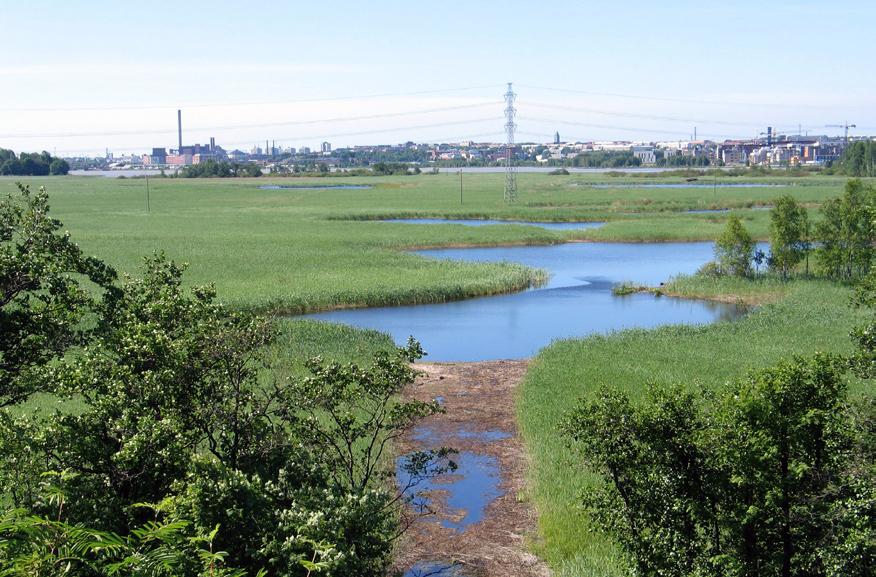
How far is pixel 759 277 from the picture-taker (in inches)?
1694

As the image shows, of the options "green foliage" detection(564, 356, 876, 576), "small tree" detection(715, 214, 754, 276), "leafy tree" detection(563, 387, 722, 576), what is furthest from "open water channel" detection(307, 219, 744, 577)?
"green foliage" detection(564, 356, 876, 576)

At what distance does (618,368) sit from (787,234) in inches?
775

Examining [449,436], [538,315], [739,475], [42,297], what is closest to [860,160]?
[538,315]

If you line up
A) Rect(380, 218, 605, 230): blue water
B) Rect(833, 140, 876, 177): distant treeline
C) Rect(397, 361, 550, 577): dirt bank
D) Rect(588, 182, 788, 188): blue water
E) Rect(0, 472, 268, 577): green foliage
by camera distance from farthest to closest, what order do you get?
1. Rect(833, 140, 876, 177): distant treeline
2. Rect(588, 182, 788, 188): blue water
3. Rect(380, 218, 605, 230): blue water
4. Rect(397, 361, 550, 577): dirt bank
5. Rect(0, 472, 268, 577): green foliage

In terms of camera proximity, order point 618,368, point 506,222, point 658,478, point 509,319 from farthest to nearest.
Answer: point 506,222, point 509,319, point 618,368, point 658,478

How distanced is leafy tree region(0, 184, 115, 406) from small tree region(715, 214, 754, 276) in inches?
1415

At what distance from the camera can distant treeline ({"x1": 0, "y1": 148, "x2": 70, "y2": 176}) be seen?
6248 inches

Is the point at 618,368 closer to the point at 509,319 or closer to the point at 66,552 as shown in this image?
the point at 509,319

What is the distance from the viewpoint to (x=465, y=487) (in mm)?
19234

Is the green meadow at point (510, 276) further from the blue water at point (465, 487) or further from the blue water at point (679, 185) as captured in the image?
the blue water at point (679, 185)

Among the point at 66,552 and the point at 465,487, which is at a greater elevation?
the point at 66,552

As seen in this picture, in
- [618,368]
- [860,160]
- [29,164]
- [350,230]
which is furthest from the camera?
[29,164]

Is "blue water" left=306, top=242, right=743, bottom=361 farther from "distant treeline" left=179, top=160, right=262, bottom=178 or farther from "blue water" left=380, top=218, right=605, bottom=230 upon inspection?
"distant treeline" left=179, top=160, right=262, bottom=178

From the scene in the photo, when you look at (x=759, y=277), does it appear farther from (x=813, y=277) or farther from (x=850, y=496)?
(x=850, y=496)
